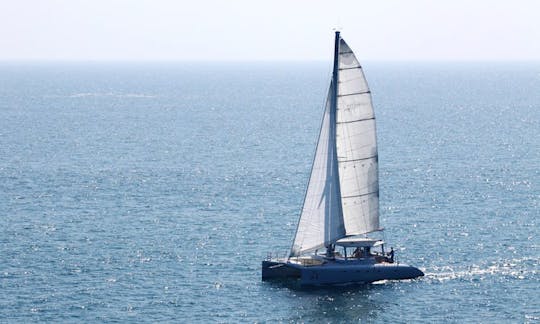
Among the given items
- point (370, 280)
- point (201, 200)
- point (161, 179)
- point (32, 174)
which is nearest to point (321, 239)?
point (370, 280)

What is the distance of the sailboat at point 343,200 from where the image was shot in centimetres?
8950

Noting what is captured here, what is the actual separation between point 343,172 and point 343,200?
2.52 m

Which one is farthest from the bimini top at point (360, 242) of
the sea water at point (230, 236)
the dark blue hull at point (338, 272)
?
the sea water at point (230, 236)

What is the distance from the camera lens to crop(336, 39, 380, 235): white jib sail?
89.4m

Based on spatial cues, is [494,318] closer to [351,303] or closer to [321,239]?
[351,303]

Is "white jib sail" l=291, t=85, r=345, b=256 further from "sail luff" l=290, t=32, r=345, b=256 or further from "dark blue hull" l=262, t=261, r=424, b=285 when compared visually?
"dark blue hull" l=262, t=261, r=424, b=285

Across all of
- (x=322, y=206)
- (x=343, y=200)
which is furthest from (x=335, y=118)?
(x=322, y=206)

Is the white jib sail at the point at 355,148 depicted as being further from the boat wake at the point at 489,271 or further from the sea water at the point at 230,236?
the sea water at the point at 230,236

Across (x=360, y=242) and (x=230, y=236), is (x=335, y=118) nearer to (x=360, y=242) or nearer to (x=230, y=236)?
(x=360, y=242)

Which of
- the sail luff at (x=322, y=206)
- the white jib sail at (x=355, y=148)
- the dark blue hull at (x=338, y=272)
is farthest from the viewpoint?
the sail luff at (x=322, y=206)

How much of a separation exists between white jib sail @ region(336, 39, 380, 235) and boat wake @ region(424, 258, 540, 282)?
6.68m

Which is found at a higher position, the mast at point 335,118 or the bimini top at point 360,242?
the mast at point 335,118

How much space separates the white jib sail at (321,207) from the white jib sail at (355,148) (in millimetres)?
747

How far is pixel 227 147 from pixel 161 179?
1673 inches
